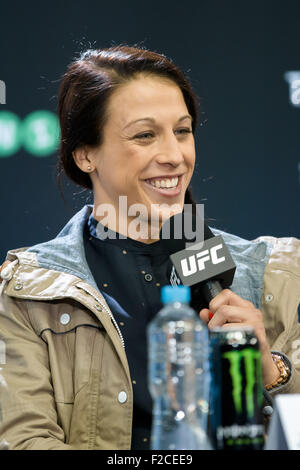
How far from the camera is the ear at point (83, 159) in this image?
201cm

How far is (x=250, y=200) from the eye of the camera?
265 centimetres

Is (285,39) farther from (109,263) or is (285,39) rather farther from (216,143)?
(109,263)

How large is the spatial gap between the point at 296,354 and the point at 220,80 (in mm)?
1223

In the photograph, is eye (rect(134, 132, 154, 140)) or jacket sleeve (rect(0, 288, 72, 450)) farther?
eye (rect(134, 132, 154, 140))

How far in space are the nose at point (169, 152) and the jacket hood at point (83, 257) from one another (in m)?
0.30

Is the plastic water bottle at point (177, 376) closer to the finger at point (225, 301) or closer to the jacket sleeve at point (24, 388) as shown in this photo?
the finger at point (225, 301)

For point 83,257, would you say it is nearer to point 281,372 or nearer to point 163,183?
point 163,183

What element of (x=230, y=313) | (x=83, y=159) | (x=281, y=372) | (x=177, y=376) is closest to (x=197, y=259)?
(x=230, y=313)

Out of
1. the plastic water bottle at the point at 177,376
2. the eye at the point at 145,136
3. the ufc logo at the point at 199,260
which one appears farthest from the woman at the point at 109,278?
the plastic water bottle at the point at 177,376

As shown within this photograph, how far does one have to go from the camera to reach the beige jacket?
159 centimetres

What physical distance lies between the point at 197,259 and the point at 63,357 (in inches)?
22.9

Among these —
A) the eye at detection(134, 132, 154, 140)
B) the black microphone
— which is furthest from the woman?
the black microphone

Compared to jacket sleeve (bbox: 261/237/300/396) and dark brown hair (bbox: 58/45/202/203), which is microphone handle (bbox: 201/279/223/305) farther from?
dark brown hair (bbox: 58/45/202/203)
